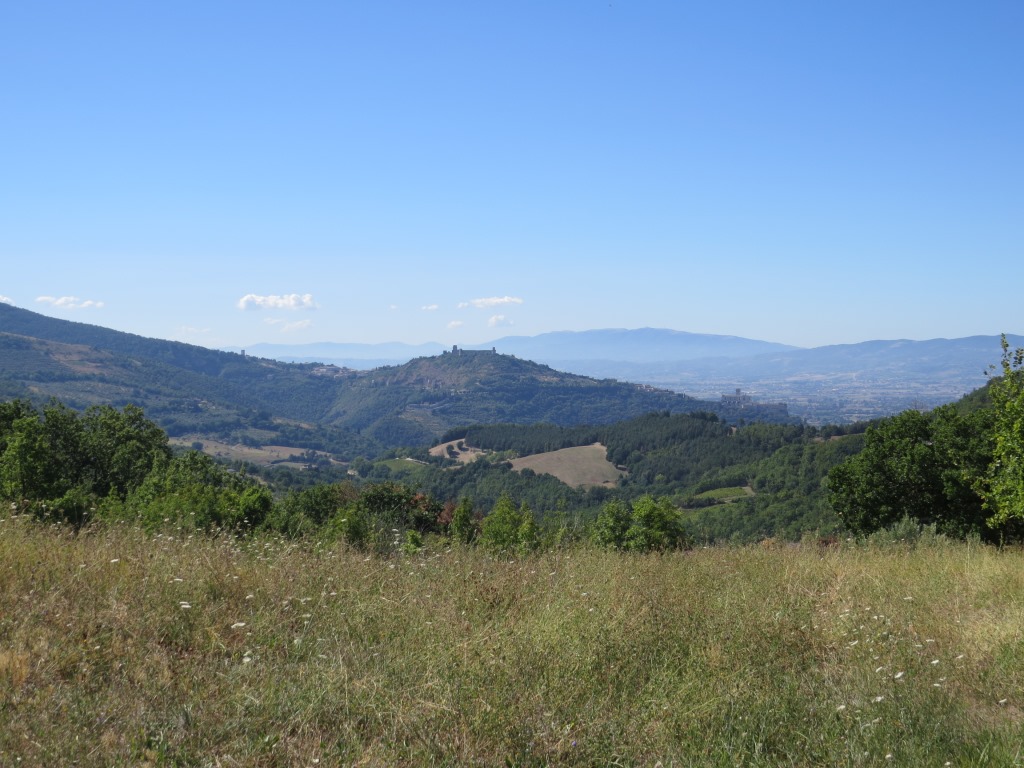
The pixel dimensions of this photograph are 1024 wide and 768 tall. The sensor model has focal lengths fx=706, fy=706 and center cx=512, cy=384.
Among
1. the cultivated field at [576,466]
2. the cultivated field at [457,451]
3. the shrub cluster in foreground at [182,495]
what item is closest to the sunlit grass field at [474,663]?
the shrub cluster in foreground at [182,495]

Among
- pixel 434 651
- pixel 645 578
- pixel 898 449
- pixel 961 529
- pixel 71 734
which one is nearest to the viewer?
pixel 71 734

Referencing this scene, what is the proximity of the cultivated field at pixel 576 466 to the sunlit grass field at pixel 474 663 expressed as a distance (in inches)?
5042

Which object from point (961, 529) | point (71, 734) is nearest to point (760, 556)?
point (71, 734)

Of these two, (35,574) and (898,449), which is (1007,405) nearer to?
(898,449)

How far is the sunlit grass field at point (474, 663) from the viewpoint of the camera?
322 cm

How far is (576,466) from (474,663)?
14443 centimetres

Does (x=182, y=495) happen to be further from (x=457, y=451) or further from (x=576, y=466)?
(x=457, y=451)

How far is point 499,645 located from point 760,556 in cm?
450

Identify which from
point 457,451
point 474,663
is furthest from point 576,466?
point 474,663

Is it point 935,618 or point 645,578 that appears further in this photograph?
point 645,578

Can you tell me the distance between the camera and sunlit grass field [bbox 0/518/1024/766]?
10.6 feet

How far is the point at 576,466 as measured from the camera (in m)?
147

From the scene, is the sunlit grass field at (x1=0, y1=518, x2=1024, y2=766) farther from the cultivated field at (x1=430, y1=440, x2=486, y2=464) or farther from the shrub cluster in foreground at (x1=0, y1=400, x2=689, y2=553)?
the cultivated field at (x1=430, y1=440, x2=486, y2=464)

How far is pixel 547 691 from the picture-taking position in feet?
12.2
